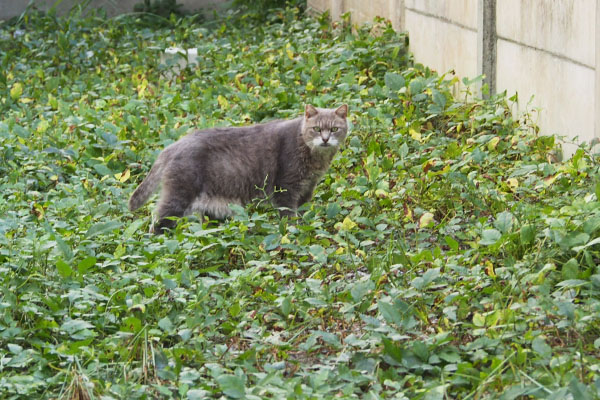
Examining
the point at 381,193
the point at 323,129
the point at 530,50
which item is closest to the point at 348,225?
the point at 381,193

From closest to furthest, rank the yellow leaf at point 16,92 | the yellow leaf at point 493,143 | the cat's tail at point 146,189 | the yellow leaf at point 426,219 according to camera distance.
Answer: the yellow leaf at point 426,219 → the cat's tail at point 146,189 → the yellow leaf at point 493,143 → the yellow leaf at point 16,92

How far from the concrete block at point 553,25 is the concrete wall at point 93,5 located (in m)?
8.30

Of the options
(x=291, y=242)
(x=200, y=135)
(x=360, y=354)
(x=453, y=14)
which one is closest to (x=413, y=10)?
(x=453, y=14)

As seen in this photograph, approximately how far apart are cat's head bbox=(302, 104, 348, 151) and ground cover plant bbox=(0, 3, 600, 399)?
0.28m

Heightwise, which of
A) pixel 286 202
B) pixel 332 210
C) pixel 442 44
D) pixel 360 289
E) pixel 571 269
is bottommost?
pixel 286 202

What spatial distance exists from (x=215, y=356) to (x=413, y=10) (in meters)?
5.92

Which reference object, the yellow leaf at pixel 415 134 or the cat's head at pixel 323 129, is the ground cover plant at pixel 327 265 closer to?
the yellow leaf at pixel 415 134

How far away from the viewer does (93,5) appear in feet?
46.2

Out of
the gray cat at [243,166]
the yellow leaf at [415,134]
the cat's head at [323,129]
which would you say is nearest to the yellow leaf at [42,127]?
the gray cat at [243,166]

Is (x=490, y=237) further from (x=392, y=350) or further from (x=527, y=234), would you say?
(x=392, y=350)

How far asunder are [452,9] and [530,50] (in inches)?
65.8

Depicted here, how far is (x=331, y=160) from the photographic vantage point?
6082 mm

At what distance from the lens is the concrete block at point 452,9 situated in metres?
7.13

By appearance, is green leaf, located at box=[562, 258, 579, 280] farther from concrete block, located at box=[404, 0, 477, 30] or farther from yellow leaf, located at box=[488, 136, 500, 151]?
concrete block, located at box=[404, 0, 477, 30]
